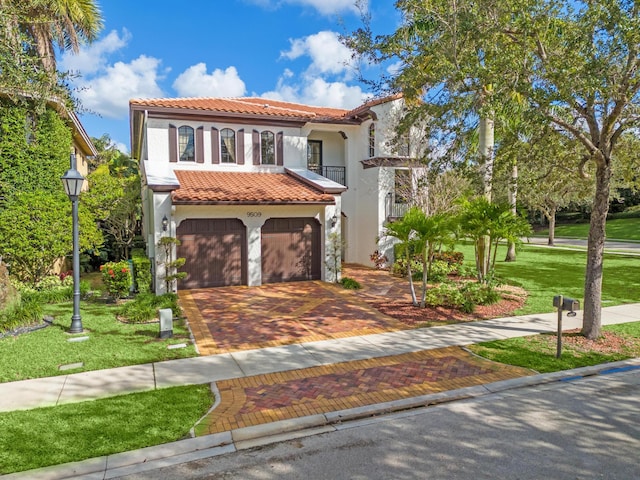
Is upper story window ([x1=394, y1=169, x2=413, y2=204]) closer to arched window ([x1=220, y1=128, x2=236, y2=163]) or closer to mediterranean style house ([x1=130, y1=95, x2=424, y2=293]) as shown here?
mediterranean style house ([x1=130, y1=95, x2=424, y2=293])

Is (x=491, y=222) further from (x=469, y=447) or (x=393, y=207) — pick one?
(x=469, y=447)

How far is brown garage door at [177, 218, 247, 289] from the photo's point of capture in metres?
15.0

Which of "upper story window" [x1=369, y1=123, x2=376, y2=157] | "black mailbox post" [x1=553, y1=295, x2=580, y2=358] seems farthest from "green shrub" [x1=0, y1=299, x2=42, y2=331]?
"upper story window" [x1=369, y1=123, x2=376, y2=157]

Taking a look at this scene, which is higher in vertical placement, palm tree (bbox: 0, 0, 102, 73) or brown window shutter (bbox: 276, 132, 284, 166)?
palm tree (bbox: 0, 0, 102, 73)

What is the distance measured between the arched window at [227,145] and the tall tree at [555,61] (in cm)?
993

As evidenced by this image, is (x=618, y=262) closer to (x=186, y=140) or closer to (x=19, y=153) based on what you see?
(x=186, y=140)

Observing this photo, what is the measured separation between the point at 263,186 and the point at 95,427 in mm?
11864

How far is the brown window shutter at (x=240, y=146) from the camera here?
1795 cm

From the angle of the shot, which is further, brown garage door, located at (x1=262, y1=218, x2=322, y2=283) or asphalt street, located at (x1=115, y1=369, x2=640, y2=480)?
brown garage door, located at (x1=262, y1=218, x2=322, y2=283)

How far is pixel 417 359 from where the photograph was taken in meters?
8.30

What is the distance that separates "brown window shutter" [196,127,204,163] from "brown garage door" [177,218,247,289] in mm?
3591

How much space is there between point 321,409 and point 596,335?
6.88m

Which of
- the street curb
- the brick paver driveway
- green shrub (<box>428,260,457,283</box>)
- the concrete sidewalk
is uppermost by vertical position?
green shrub (<box>428,260,457,283</box>)

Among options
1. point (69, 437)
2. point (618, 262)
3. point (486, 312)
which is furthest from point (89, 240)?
point (618, 262)
